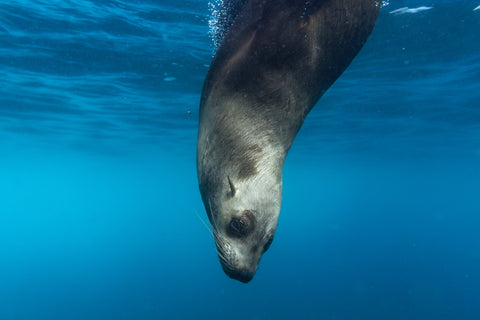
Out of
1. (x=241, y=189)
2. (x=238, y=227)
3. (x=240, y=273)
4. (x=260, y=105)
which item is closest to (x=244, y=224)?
(x=238, y=227)

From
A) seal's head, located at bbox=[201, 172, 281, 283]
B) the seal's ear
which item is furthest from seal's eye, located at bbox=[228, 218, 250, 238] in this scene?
the seal's ear

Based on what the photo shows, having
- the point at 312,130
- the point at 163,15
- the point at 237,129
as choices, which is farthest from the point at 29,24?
the point at 312,130

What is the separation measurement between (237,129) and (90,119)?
60.1 feet

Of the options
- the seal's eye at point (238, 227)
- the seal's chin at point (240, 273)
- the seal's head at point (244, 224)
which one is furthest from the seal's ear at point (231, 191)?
the seal's chin at point (240, 273)

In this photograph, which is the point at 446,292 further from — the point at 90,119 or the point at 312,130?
the point at 90,119

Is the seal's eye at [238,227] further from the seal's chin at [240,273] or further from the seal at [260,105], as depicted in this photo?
the seal's chin at [240,273]

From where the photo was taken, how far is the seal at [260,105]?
2248mm

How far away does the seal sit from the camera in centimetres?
225

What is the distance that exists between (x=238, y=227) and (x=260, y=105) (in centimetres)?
84

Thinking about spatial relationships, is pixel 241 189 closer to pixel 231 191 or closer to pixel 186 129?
pixel 231 191

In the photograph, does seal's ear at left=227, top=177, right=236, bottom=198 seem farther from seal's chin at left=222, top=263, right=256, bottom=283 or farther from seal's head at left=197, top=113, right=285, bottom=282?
seal's chin at left=222, top=263, right=256, bottom=283

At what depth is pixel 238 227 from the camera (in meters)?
2.22

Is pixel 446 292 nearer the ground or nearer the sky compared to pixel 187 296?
nearer the ground

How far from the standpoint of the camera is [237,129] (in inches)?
→ 92.9
